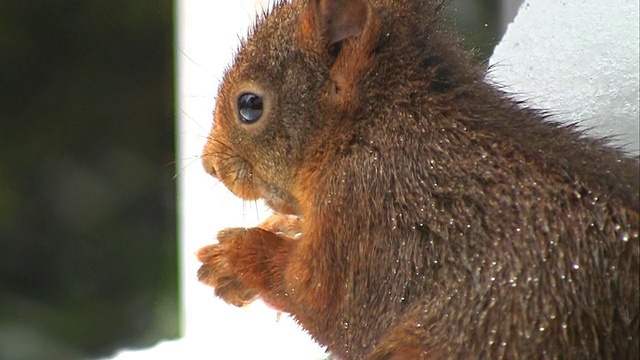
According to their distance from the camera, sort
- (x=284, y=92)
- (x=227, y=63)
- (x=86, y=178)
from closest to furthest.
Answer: (x=284, y=92) < (x=227, y=63) < (x=86, y=178)

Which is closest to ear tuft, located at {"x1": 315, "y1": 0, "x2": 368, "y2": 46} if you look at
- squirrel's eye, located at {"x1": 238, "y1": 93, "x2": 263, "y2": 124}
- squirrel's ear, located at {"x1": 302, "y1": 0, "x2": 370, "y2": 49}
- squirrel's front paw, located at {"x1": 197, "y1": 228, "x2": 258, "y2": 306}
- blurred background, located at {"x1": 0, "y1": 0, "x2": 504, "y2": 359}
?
squirrel's ear, located at {"x1": 302, "y1": 0, "x2": 370, "y2": 49}

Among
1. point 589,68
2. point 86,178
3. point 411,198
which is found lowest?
point 411,198

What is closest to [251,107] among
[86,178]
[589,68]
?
[589,68]

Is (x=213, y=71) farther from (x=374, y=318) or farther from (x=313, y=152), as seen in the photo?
(x=374, y=318)

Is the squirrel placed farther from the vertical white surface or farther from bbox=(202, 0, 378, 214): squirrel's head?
the vertical white surface

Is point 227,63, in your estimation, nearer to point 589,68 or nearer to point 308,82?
point 308,82

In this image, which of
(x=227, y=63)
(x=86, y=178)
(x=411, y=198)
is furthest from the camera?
(x=86, y=178)

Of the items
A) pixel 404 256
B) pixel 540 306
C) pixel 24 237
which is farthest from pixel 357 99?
pixel 24 237

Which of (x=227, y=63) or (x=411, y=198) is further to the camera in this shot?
(x=227, y=63)
